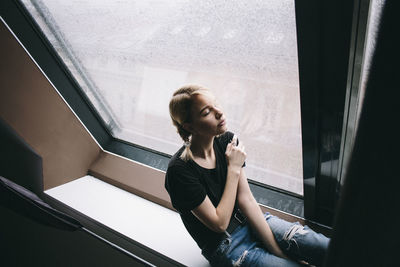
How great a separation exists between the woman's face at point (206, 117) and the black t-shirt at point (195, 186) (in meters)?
0.13

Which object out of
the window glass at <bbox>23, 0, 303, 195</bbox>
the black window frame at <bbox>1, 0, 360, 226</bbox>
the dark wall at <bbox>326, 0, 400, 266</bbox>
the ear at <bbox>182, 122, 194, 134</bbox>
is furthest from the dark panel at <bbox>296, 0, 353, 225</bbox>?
the dark wall at <bbox>326, 0, 400, 266</bbox>

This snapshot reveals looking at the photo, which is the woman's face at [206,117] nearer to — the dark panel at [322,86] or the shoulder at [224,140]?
the shoulder at [224,140]

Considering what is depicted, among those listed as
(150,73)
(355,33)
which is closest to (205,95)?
(355,33)

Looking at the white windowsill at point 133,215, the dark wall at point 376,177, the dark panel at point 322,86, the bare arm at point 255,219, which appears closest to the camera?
the dark wall at point 376,177

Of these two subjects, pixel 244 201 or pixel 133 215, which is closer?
pixel 244 201

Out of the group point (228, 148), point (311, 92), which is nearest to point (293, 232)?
point (228, 148)

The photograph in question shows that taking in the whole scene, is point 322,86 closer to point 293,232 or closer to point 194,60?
point 293,232

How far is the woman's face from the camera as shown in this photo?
0.97m

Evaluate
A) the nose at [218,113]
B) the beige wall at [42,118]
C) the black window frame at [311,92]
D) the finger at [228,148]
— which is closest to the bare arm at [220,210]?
the finger at [228,148]

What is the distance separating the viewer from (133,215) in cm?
162

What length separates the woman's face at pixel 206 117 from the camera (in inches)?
38.1

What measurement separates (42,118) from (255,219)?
143 centimetres

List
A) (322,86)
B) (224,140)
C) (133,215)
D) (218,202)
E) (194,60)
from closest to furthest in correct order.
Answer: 1. (322,86)
2. (218,202)
3. (224,140)
4. (194,60)
5. (133,215)

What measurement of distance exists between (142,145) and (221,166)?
1.03 m
